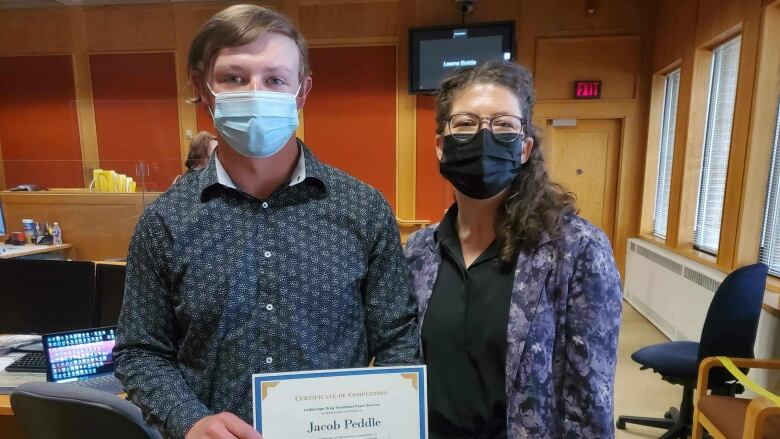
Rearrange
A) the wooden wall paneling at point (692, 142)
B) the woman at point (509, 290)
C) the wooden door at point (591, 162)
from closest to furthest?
the woman at point (509, 290) → the wooden wall paneling at point (692, 142) → the wooden door at point (591, 162)

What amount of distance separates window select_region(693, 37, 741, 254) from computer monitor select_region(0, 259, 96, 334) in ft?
13.1

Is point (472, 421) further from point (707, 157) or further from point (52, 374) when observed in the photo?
point (707, 157)

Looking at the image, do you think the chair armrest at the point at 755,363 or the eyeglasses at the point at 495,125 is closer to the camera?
the eyeglasses at the point at 495,125

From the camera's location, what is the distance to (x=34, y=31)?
17.7ft

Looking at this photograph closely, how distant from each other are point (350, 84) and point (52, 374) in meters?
4.24

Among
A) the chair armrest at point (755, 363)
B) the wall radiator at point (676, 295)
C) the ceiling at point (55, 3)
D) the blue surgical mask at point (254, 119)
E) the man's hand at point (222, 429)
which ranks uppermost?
the ceiling at point (55, 3)

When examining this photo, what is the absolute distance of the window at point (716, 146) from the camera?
329 cm

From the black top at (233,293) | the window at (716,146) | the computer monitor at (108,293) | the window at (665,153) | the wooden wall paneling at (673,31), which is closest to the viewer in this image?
the black top at (233,293)

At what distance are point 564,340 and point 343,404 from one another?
1.67 feet

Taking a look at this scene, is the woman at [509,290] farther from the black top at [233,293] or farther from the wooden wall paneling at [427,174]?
the wooden wall paneling at [427,174]

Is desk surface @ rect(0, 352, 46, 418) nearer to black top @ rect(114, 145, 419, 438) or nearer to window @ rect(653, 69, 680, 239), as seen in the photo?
black top @ rect(114, 145, 419, 438)

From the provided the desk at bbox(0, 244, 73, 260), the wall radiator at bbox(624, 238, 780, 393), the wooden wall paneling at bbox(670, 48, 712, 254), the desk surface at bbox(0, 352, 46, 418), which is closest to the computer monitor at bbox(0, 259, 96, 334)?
the desk surface at bbox(0, 352, 46, 418)

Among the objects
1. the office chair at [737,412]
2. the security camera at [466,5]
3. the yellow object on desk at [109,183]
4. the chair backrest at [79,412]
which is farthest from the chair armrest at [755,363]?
the yellow object on desk at [109,183]

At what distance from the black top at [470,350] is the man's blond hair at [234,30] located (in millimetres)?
658
